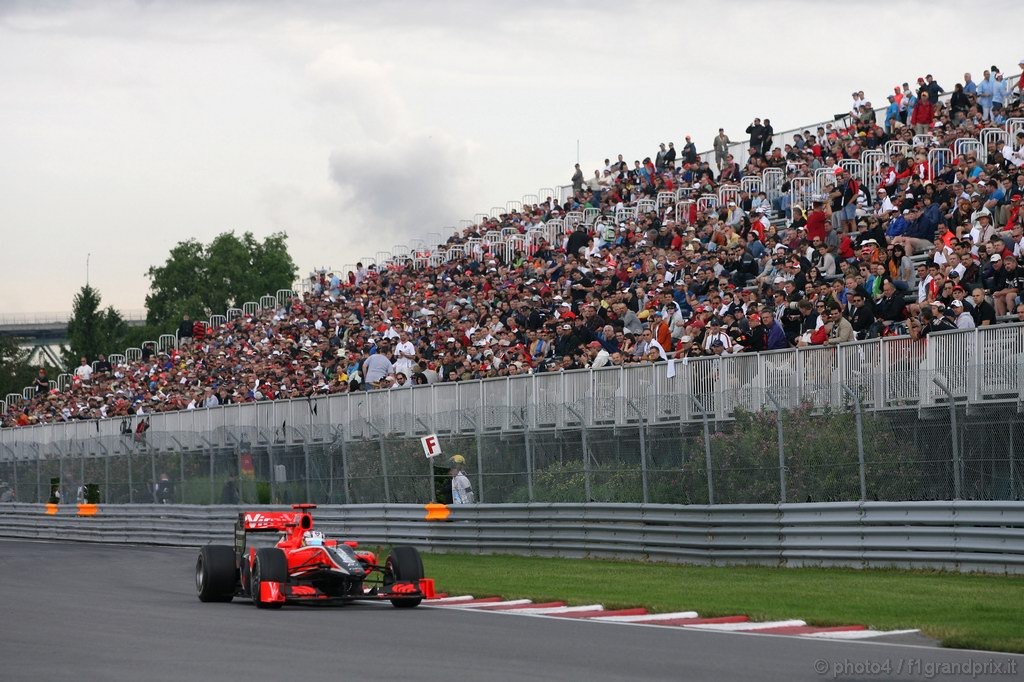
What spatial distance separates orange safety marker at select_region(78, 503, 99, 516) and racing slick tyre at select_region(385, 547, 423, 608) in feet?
68.4

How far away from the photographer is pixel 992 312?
63.3 feet

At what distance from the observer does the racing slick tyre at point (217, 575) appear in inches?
680

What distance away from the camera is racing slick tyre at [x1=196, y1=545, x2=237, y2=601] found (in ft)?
56.6

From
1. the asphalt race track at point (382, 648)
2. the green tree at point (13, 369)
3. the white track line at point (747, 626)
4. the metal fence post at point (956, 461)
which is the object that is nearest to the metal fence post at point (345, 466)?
the asphalt race track at point (382, 648)

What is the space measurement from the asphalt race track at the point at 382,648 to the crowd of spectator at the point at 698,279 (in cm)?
742

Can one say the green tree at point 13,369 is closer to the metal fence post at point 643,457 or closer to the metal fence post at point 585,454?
the metal fence post at point 585,454

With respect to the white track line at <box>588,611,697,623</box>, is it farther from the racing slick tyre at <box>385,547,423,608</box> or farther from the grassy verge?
the racing slick tyre at <box>385,547,423,608</box>

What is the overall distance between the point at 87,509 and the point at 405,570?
21.4 metres

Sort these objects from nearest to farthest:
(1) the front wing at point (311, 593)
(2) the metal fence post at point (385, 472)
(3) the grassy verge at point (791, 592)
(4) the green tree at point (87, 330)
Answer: (3) the grassy verge at point (791, 592)
(1) the front wing at point (311, 593)
(2) the metal fence post at point (385, 472)
(4) the green tree at point (87, 330)

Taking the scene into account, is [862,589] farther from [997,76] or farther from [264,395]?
[264,395]

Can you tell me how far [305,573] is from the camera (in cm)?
1625

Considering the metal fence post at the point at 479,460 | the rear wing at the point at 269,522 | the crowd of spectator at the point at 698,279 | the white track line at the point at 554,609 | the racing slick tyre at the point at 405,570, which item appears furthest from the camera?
the metal fence post at the point at 479,460

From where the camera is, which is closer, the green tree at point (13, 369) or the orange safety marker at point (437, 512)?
the orange safety marker at point (437, 512)

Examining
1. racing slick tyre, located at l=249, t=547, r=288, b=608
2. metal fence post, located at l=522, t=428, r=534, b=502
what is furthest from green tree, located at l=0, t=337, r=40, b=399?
racing slick tyre, located at l=249, t=547, r=288, b=608
